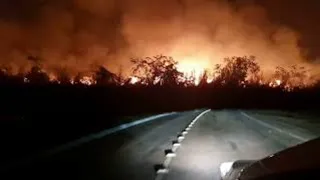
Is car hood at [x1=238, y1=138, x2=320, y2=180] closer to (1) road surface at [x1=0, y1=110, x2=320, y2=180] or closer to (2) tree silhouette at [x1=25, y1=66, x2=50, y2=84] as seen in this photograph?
(1) road surface at [x1=0, y1=110, x2=320, y2=180]

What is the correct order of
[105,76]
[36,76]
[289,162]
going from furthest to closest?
[105,76]
[36,76]
[289,162]

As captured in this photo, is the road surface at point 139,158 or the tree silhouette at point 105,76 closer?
the road surface at point 139,158

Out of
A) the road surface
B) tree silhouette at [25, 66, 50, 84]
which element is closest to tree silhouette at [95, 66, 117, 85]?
tree silhouette at [25, 66, 50, 84]

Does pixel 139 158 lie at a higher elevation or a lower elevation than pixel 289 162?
lower

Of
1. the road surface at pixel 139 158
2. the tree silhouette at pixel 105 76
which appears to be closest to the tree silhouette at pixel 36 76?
the tree silhouette at pixel 105 76

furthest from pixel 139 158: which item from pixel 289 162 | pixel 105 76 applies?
pixel 105 76

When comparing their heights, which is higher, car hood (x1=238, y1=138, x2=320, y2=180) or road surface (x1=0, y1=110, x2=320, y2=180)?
car hood (x1=238, y1=138, x2=320, y2=180)

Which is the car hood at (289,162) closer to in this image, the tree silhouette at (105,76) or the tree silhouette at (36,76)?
the tree silhouette at (36,76)

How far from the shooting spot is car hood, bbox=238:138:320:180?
469cm

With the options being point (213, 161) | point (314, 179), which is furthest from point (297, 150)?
Result: point (213, 161)

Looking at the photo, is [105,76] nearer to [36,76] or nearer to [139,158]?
[36,76]

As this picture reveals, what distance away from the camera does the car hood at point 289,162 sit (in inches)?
185

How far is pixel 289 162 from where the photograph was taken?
4.96 m

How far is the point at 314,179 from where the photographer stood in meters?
4.31
